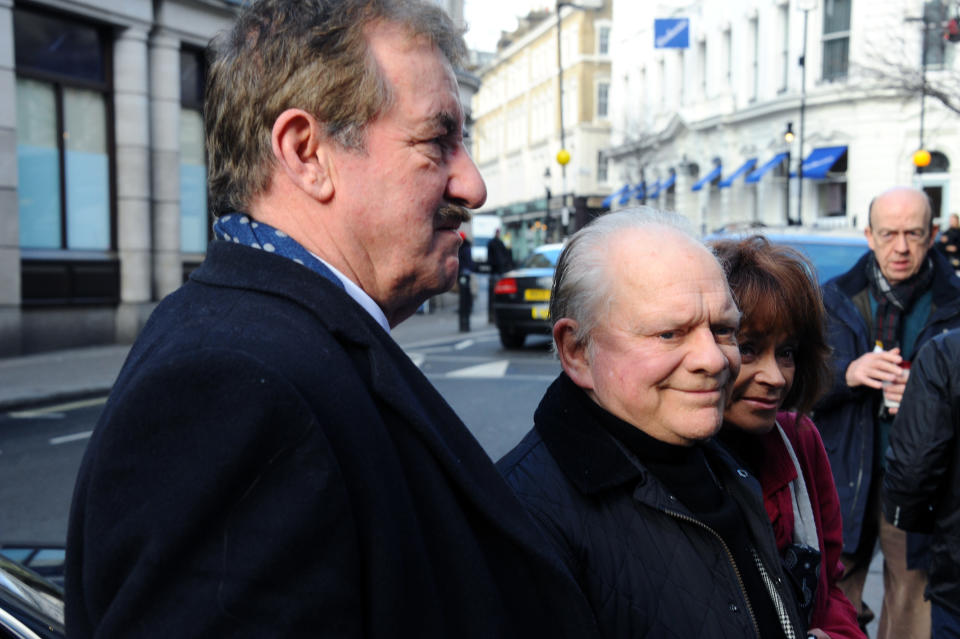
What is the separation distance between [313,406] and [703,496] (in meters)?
0.96

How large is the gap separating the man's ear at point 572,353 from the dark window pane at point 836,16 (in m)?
29.4

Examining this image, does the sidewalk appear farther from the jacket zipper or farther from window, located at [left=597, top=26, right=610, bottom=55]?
window, located at [left=597, top=26, right=610, bottom=55]

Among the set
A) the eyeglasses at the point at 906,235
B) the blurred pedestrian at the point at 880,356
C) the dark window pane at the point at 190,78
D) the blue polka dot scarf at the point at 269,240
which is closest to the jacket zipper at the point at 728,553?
the blue polka dot scarf at the point at 269,240

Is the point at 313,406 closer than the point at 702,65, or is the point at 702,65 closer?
the point at 313,406

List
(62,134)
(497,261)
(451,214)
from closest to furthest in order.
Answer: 1. (451,214)
2. (62,134)
3. (497,261)

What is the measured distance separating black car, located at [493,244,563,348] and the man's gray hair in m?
11.0

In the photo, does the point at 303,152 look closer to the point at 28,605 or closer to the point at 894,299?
the point at 28,605

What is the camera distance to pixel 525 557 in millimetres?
1241

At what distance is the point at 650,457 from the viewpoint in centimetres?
176

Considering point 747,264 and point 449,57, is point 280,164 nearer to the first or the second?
point 449,57

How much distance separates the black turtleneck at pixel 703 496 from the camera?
67.3 inches

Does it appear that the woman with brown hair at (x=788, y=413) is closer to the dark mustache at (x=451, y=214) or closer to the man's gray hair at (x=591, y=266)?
the man's gray hair at (x=591, y=266)

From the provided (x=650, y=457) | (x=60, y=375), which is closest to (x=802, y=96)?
(x=60, y=375)

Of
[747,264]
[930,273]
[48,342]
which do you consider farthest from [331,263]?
[48,342]
